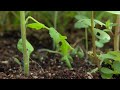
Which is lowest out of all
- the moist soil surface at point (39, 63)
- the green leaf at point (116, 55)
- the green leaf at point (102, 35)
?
the moist soil surface at point (39, 63)

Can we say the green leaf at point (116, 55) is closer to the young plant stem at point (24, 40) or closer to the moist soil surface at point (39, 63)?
the moist soil surface at point (39, 63)

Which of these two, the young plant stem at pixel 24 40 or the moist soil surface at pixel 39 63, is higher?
the young plant stem at pixel 24 40

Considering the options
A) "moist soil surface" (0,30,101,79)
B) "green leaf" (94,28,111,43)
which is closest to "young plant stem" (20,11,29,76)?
"moist soil surface" (0,30,101,79)

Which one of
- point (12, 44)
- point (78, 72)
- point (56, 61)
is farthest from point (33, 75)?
point (12, 44)

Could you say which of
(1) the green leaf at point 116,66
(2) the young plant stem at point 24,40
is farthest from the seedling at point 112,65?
(2) the young plant stem at point 24,40

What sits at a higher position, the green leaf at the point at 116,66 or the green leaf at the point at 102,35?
the green leaf at the point at 102,35

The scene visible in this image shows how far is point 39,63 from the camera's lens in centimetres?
117

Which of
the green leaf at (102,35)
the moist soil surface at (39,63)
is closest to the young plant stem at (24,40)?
the moist soil surface at (39,63)

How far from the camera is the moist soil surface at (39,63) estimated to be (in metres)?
0.94

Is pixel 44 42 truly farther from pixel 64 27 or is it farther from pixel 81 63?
pixel 81 63

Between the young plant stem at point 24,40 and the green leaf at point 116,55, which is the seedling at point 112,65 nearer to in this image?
the green leaf at point 116,55

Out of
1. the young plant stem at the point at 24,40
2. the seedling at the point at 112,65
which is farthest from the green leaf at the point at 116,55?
the young plant stem at the point at 24,40

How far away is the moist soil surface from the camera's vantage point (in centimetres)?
94
